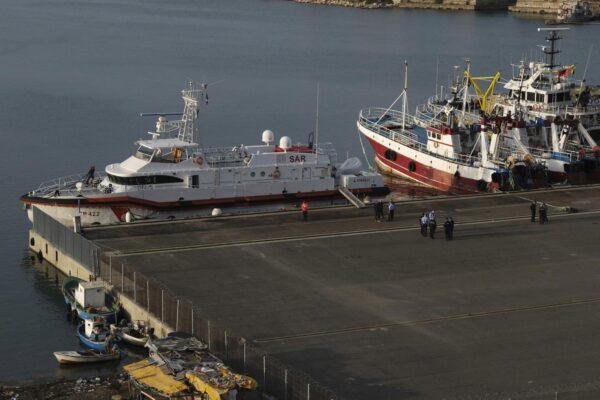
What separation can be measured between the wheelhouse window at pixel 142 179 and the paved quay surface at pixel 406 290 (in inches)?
304

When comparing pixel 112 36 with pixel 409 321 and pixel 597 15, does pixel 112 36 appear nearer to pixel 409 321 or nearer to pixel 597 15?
pixel 597 15

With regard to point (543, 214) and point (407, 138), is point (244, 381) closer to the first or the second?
point (543, 214)

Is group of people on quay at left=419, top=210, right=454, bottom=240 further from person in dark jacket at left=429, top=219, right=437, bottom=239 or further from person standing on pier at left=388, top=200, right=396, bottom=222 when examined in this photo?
person standing on pier at left=388, top=200, right=396, bottom=222

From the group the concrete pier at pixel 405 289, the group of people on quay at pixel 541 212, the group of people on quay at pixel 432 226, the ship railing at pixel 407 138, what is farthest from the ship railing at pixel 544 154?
the group of people on quay at pixel 432 226

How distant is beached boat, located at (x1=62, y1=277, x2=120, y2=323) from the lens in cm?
4319

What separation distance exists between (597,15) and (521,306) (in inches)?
5983

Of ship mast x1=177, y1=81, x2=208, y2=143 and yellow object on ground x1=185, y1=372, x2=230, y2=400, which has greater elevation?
ship mast x1=177, y1=81, x2=208, y2=143

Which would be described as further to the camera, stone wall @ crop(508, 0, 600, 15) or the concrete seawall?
stone wall @ crop(508, 0, 600, 15)

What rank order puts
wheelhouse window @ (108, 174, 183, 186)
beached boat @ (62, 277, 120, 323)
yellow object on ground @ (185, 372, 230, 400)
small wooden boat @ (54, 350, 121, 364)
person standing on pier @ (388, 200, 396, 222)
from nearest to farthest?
yellow object on ground @ (185, 372, 230, 400)
small wooden boat @ (54, 350, 121, 364)
beached boat @ (62, 277, 120, 323)
person standing on pier @ (388, 200, 396, 222)
wheelhouse window @ (108, 174, 183, 186)

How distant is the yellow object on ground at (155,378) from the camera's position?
33.0 meters

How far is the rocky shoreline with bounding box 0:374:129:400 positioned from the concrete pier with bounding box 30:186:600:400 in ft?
14.1

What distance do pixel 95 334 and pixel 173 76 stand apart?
7479 centimetres

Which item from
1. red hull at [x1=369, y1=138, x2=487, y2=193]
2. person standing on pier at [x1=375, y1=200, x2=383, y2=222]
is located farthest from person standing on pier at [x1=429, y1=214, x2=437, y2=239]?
red hull at [x1=369, y1=138, x2=487, y2=193]

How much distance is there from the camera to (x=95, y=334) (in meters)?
42.5
